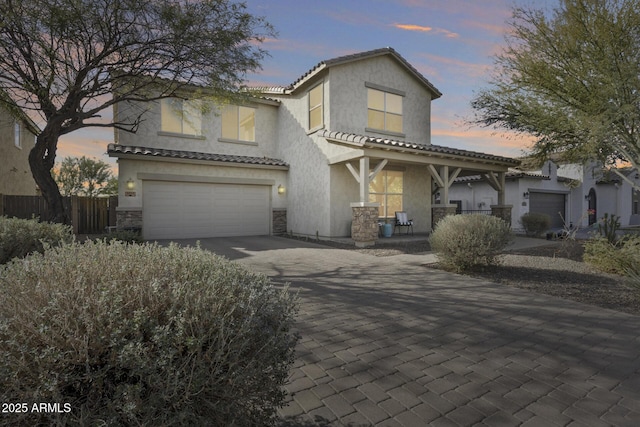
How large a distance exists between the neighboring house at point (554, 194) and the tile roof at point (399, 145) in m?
4.99

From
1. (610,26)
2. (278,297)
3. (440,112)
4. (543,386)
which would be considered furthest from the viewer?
(440,112)

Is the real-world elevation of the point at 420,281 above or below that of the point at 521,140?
below

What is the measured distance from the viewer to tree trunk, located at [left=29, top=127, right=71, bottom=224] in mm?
8180

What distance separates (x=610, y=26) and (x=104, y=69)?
12.8m

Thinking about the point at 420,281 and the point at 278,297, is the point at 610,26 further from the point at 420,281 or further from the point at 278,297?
the point at 278,297

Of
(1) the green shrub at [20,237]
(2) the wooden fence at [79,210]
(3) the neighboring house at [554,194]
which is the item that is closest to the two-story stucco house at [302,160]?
(2) the wooden fence at [79,210]

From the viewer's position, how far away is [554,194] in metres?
22.3

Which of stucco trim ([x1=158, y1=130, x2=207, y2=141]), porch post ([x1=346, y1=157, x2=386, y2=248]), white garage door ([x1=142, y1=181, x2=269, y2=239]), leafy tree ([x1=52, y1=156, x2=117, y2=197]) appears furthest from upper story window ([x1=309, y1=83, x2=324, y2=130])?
leafy tree ([x1=52, y1=156, x2=117, y2=197])

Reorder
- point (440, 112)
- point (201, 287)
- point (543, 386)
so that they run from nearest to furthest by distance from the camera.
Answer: point (201, 287) → point (543, 386) → point (440, 112)

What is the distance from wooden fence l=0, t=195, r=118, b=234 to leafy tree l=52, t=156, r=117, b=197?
54.5 ft

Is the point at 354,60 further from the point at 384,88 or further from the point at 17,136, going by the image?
the point at 17,136

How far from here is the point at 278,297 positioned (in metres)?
2.11

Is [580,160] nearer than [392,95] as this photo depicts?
Yes

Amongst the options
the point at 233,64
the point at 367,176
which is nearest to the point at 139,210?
the point at 233,64
